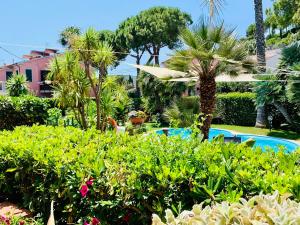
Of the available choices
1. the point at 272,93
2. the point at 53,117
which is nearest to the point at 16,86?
the point at 53,117

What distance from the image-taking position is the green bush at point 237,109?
21453 mm

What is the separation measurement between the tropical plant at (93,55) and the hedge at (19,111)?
1.95 m

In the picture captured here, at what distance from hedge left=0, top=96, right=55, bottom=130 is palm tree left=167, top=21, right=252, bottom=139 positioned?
16.0 feet

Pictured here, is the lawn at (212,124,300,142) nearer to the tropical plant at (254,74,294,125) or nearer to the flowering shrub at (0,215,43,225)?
the tropical plant at (254,74,294,125)

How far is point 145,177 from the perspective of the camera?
2.92 metres

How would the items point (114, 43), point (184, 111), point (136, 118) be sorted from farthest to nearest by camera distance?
point (114, 43)
point (136, 118)
point (184, 111)

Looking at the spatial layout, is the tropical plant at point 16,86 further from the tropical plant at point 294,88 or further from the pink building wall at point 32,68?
the pink building wall at point 32,68

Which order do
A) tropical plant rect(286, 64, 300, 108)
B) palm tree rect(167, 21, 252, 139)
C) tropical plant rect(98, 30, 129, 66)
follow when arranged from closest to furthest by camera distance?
palm tree rect(167, 21, 252, 139), tropical plant rect(286, 64, 300, 108), tropical plant rect(98, 30, 129, 66)

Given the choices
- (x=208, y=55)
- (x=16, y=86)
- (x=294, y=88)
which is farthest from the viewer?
(x=16, y=86)

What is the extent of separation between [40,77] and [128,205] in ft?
138

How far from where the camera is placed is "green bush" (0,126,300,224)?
8.61ft

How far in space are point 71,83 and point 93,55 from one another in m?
1.21

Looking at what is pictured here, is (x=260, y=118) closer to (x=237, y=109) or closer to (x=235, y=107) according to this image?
(x=237, y=109)

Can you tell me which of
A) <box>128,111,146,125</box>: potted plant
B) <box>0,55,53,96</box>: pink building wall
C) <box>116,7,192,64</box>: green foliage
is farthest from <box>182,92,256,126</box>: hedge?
<box>0,55,53,96</box>: pink building wall
